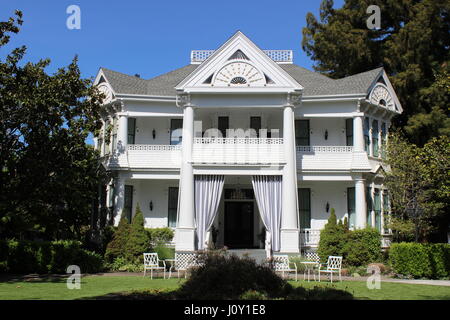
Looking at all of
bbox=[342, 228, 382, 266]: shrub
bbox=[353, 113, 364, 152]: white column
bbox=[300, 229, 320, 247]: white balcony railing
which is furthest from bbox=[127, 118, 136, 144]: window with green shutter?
bbox=[342, 228, 382, 266]: shrub

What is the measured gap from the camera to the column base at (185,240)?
67.9 ft

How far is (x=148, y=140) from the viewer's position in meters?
24.9

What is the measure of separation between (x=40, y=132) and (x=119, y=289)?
303 inches

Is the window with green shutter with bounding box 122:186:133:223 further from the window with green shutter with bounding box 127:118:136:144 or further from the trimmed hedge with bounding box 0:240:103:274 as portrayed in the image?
the trimmed hedge with bounding box 0:240:103:274

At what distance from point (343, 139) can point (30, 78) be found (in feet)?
52.2

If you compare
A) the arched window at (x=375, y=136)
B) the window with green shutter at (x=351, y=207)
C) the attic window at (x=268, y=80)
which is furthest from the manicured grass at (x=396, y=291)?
the attic window at (x=268, y=80)

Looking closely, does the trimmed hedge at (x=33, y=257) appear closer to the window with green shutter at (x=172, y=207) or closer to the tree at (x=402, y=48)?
the window with green shutter at (x=172, y=207)

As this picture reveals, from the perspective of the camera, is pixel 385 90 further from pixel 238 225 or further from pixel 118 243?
pixel 118 243

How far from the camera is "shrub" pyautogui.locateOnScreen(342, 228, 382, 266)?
813 inches

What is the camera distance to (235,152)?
21.8 metres

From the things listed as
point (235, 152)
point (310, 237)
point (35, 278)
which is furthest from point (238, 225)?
point (35, 278)

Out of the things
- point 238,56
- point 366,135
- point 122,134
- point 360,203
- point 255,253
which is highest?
point 238,56

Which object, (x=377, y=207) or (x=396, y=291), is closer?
(x=396, y=291)
